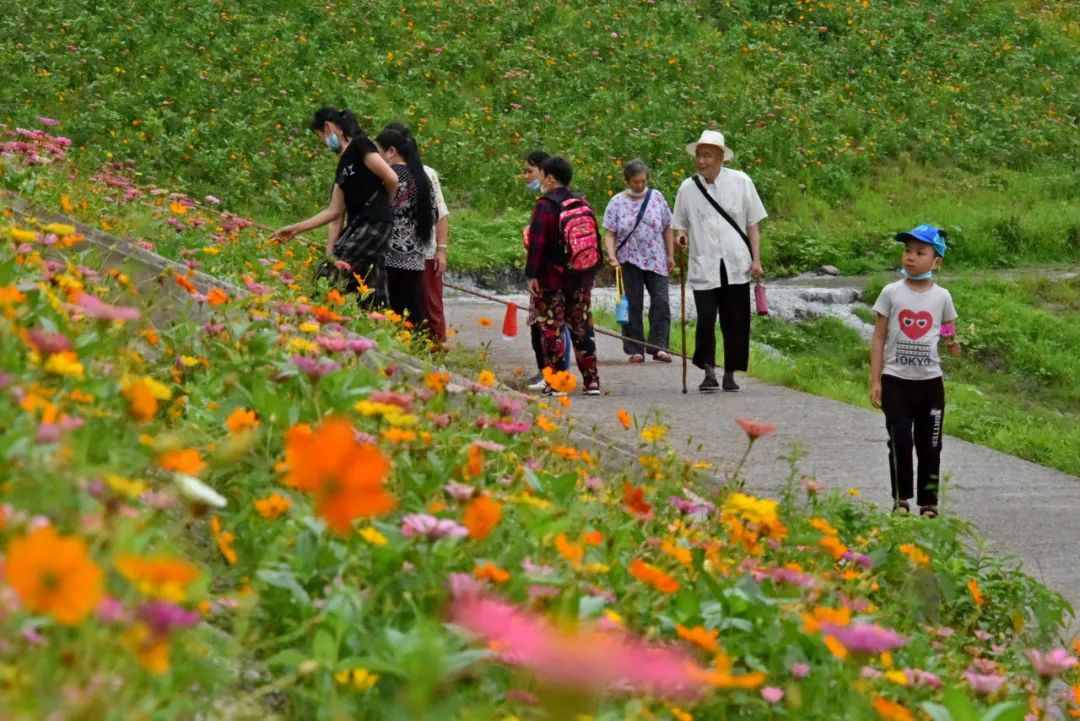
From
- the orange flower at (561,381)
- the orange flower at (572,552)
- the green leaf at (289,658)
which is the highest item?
the orange flower at (572,552)

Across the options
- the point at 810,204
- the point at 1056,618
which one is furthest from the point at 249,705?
the point at 810,204

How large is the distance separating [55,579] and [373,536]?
4.94 feet

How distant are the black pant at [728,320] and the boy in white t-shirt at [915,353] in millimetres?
3385

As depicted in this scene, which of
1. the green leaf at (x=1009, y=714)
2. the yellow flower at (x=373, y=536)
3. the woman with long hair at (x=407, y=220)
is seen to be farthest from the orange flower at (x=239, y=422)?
the woman with long hair at (x=407, y=220)

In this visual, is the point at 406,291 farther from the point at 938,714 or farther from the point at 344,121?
the point at 938,714

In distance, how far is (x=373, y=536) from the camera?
2.90 m

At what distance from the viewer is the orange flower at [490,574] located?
2.61m

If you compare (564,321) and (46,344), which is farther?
(564,321)

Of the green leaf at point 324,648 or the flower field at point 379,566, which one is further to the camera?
the green leaf at point 324,648

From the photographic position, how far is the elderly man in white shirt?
1018cm

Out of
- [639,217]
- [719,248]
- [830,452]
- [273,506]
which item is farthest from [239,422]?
[639,217]

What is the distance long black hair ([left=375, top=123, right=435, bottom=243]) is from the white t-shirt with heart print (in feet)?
10.5

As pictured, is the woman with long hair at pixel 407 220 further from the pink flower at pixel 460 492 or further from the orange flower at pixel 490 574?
the orange flower at pixel 490 574

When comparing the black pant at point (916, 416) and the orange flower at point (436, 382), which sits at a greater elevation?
the orange flower at point (436, 382)
